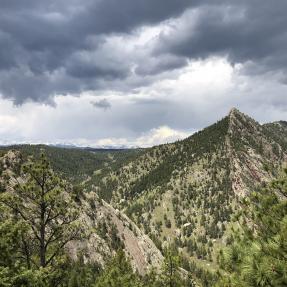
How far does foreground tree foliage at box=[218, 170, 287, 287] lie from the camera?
16750 mm

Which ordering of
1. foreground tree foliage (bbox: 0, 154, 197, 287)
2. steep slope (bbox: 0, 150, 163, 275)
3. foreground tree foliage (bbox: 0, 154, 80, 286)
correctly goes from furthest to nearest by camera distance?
steep slope (bbox: 0, 150, 163, 275), foreground tree foliage (bbox: 0, 154, 80, 286), foreground tree foliage (bbox: 0, 154, 197, 287)

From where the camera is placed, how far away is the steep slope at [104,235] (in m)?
117

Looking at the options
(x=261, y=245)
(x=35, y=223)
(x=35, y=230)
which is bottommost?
(x=35, y=230)

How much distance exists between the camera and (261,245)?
59.8ft

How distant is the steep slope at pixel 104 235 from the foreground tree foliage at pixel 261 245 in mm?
95737

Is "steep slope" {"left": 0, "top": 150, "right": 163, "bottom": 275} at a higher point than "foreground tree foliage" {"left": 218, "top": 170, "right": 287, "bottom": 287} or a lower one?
lower

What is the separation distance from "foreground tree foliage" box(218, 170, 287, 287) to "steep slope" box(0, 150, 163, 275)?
3769 inches

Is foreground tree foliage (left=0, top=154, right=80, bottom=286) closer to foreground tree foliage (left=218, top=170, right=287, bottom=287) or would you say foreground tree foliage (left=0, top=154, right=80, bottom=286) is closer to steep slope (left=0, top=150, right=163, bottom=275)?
foreground tree foliage (left=218, top=170, right=287, bottom=287)

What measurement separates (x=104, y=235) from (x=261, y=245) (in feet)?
384

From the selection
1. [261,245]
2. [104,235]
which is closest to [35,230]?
[261,245]

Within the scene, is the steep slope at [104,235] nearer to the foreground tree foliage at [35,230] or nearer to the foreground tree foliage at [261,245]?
the foreground tree foliage at [35,230]

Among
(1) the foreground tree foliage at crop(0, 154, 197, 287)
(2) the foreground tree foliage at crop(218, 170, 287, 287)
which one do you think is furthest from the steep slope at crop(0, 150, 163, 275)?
(2) the foreground tree foliage at crop(218, 170, 287, 287)

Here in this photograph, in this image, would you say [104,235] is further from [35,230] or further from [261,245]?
[261,245]

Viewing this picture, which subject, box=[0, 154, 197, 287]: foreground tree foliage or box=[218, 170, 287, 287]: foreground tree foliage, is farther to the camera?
box=[0, 154, 197, 287]: foreground tree foliage
